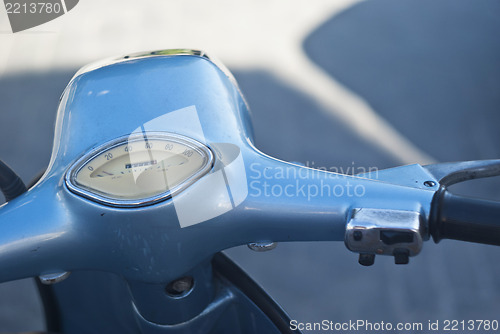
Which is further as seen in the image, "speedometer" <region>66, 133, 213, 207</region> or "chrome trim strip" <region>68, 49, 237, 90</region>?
"chrome trim strip" <region>68, 49, 237, 90</region>

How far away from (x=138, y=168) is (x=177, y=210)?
82mm

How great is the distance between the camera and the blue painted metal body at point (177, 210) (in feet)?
2.20

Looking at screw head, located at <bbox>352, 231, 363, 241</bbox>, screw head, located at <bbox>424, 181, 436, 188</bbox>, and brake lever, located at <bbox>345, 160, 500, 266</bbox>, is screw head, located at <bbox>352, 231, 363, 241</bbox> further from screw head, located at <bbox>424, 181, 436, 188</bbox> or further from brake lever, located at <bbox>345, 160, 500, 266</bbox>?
screw head, located at <bbox>424, 181, 436, 188</bbox>

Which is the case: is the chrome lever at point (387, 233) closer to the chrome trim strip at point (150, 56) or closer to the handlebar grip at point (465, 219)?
the handlebar grip at point (465, 219)

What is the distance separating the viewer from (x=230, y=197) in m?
0.68

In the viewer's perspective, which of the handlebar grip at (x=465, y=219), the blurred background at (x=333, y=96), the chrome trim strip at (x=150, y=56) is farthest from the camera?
the blurred background at (x=333, y=96)

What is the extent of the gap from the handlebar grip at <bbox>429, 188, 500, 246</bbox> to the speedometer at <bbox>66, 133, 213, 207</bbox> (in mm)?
220

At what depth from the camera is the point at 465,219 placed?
2.10 ft

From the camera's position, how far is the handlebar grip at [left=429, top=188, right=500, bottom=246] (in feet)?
2.06

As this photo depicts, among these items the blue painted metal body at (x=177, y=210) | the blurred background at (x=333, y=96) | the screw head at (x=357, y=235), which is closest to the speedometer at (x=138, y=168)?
the blue painted metal body at (x=177, y=210)

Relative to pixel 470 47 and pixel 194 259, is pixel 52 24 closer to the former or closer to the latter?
pixel 470 47

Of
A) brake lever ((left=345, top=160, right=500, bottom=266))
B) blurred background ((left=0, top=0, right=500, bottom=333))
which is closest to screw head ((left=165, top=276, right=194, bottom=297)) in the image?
brake lever ((left=345, top=160, right=500, bottom=266))

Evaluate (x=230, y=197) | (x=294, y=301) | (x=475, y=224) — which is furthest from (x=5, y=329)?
(x=475, y=224)

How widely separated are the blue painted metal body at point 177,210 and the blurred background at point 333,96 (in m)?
0.61
